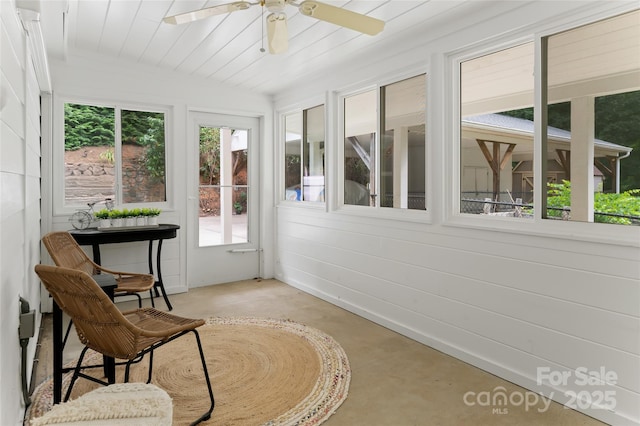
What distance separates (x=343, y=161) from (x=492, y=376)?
2435mm

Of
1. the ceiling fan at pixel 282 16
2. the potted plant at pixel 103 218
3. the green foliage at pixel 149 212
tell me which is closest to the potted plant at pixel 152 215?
the green foliage at pixel 149 212

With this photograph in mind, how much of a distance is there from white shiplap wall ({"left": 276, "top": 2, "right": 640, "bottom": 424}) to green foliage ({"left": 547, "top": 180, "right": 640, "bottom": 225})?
82 millimetres

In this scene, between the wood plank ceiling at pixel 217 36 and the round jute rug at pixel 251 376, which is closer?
the round jute rug at pixel 251 376

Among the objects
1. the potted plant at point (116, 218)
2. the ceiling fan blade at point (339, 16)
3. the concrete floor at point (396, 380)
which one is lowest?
the concrete floor at point (396, 380)

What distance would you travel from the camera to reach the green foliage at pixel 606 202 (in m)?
2.26

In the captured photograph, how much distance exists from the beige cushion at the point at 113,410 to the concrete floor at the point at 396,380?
41.7 inches

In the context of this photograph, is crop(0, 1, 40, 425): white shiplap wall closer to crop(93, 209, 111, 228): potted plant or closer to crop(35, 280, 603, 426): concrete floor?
crop(35, 280, 603, 426): concrete floor

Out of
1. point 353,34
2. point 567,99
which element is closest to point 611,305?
point 567,99

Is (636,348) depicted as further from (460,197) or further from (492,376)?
(460,197)

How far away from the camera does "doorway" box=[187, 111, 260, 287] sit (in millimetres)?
4969

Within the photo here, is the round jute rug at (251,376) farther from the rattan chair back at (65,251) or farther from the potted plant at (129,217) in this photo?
the potted plant at (129,217)

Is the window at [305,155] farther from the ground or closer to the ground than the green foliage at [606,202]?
farther from the ground

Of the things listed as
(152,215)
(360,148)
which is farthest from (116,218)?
(360,148)

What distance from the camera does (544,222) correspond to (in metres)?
2.54
